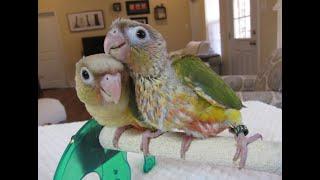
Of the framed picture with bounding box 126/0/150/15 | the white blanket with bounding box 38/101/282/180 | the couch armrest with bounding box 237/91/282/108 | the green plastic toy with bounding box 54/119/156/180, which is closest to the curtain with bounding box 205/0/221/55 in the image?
the framed picture with bounding box 126/0/150/15

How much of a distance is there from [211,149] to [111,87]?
184mm

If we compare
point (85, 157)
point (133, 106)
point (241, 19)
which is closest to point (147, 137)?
point (133, 106)

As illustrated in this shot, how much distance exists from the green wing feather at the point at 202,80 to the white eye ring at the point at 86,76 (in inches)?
5.3

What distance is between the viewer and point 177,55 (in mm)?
450

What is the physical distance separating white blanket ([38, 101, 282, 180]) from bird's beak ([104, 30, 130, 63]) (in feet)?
1.13

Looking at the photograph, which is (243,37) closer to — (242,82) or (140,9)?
(242,82)

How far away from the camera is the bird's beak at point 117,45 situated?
41 centimetres

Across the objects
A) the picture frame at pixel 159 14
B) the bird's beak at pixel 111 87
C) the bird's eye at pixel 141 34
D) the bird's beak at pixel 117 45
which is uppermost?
the picture frame at pixel 159 14

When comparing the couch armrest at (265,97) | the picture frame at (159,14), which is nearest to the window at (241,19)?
the picture frame at (159,14)

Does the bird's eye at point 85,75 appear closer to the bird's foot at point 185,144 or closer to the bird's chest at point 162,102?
the bird's chest at point 162,102

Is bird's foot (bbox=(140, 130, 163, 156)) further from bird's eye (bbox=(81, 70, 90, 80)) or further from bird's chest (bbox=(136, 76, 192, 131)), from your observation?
bird's eye (bbox=(81, 70, 90, 80))

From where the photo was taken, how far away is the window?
2332mm

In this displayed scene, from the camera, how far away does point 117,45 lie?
0.42 metres
